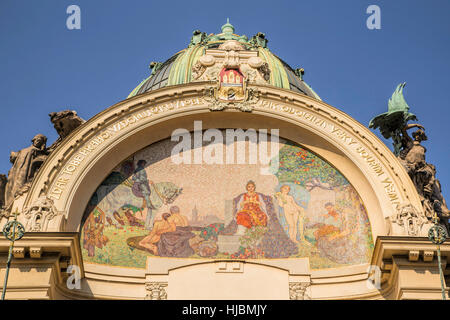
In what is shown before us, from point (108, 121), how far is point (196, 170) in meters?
1.97

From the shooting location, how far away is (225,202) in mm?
14586

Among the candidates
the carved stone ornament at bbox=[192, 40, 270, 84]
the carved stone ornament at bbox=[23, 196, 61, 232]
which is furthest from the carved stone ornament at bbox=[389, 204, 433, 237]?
the carved stone ornament at bbox=[23, 196, 61, 232]

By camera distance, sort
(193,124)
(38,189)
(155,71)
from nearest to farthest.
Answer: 1. (38,189)
2. (193,124)
3. (155,71)

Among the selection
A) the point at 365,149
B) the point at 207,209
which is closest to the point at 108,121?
the point at 207,209

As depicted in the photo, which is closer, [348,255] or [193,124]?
[348,255]

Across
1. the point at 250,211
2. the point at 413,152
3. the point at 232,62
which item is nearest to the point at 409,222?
the point at 413,152

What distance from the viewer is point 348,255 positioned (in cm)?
1385

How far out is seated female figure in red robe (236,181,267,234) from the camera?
1433 cm

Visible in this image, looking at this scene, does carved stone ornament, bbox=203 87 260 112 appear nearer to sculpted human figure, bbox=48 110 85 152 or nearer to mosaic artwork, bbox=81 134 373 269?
mosaic artwork, bbox=81 134 373 269

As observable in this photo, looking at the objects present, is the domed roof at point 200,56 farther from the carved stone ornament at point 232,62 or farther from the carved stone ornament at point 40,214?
the carved stone ornament at point 40,214

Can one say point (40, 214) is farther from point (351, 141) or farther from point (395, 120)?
point (395, 120)

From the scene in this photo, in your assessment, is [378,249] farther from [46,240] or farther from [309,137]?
[46,240]

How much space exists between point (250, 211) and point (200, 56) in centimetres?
528

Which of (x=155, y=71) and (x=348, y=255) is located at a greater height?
(x=155, y=71)
